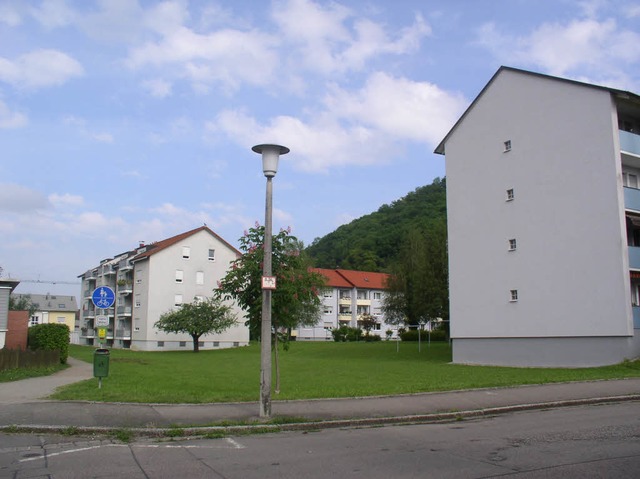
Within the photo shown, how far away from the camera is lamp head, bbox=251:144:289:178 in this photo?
12219mm

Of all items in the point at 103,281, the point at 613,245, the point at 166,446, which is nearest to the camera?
the point at 166,446

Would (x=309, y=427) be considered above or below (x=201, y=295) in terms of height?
below

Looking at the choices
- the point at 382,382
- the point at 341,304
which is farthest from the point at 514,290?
the point at 341,304

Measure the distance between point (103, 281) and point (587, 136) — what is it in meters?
68.9

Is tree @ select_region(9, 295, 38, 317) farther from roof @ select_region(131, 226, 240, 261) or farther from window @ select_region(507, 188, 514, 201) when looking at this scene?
window @ select_region(507, 188, 514, 201)

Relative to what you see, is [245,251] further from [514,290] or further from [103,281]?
[103,281]

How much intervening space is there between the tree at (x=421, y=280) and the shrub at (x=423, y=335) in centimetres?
566

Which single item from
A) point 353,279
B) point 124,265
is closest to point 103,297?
point 124,265

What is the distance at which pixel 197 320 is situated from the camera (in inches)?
2121

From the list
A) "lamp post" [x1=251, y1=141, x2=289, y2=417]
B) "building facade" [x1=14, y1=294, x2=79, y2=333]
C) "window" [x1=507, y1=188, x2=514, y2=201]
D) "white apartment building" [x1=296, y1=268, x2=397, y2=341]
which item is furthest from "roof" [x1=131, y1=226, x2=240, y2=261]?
"building facade" [x1=14, y1=294, x2=79, y2=333]

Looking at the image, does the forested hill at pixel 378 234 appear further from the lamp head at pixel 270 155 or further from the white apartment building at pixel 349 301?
the lamp head at pixel 270 155

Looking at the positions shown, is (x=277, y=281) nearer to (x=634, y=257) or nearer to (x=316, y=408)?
(x=316, y=408)

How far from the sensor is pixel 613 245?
25109 mm

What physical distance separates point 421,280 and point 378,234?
53.8 m
